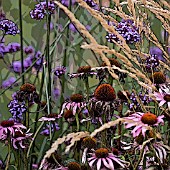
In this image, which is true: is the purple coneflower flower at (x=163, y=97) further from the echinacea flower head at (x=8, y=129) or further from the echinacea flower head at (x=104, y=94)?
the echinacea flower head at (x=8, y=129)

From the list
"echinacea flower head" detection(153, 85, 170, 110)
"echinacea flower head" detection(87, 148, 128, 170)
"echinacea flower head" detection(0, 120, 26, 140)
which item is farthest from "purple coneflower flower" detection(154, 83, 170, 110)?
"echinacea flower head" detection(0, 120, 26, 140)

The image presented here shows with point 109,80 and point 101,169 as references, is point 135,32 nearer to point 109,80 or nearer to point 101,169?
point 109,80

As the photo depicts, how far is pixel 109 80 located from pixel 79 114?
98mm

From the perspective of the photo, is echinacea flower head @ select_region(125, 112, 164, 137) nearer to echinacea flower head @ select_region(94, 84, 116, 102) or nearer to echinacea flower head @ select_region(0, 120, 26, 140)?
echinacea flower head @ select_region(94, 84, 116, 102)

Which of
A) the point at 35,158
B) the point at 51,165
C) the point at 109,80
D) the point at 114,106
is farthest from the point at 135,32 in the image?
the point at 35,158

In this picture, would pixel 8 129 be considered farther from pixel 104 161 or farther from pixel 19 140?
pixel 104 161

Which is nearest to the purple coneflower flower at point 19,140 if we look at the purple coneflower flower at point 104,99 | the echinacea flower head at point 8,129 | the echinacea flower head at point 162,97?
the echinacea flower head at point 8,129

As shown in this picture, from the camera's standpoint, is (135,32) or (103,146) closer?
(103,146)

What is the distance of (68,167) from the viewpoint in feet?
2.87

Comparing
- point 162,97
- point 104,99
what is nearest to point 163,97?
point 162,97

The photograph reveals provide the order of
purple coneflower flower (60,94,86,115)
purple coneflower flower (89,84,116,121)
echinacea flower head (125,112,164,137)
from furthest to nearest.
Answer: purple coneflower flower (60,94,86,115) < purple coneflower flower (89,84,116,121) < echinacea flower head (125,112,164,137)

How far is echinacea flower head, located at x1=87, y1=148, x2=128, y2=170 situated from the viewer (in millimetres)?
806

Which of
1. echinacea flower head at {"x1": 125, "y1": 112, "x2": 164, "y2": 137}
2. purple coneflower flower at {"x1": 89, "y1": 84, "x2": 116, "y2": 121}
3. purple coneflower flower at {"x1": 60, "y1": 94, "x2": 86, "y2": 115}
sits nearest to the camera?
echinacea flower head at {"x1": 125, "y1": 112, "x2": 164, "y2": 137}

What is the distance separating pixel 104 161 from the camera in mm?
810
